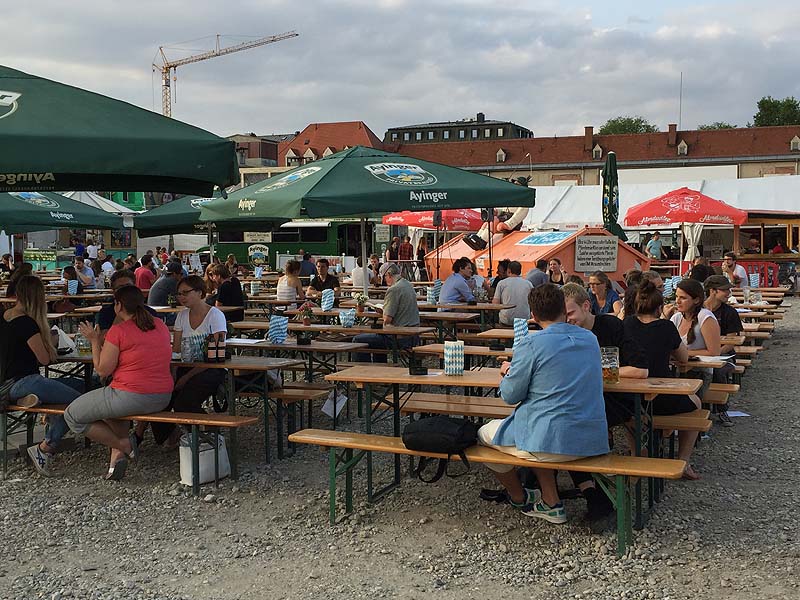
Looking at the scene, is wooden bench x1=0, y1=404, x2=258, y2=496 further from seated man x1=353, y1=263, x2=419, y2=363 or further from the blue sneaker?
seated man x1=353, y1=263, x2=419, y2=363

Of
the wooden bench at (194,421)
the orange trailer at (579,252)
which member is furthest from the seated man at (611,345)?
the orange trailer at (579,252)

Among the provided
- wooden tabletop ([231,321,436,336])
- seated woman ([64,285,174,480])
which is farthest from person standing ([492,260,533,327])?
seated woman ([64,285,174,480])

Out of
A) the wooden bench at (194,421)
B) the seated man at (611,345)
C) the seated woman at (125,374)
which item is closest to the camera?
the seated man at (611,345)

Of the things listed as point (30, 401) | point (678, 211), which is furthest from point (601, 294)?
point (678, 211)

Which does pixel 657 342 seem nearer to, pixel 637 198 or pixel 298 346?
pixel 298 346

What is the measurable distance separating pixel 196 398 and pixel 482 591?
288cm

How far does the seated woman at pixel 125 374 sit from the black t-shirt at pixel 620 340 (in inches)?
113

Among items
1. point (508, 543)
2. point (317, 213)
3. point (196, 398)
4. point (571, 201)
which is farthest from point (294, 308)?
point (571, 201)

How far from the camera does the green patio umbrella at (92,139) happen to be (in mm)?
4578

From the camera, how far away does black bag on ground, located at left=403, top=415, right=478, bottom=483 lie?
4668 mm

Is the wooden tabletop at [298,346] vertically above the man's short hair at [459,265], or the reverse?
the man's short hair at [459,265]

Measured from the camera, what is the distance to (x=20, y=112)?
15.7ft

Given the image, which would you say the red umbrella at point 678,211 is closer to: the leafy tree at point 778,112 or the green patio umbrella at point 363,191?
the green patio umbrella at point 363,191

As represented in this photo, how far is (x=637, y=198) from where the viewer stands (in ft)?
93.4
